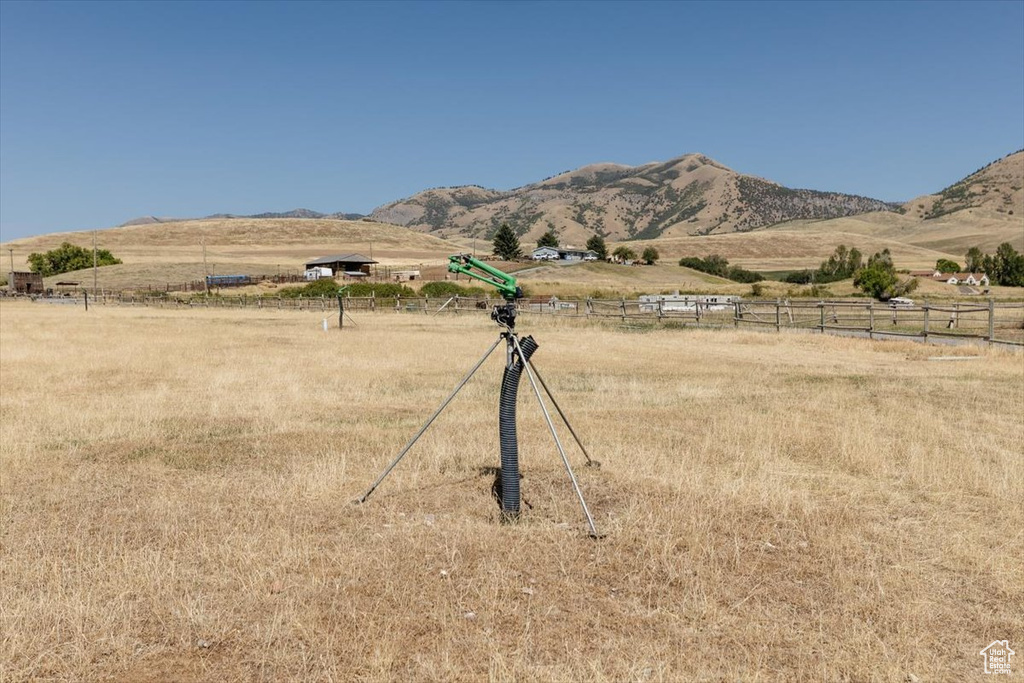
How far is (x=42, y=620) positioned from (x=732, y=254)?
201 m

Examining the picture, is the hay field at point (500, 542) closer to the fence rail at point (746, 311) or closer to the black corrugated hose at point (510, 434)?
the black corrugated hose at point (510, 434)

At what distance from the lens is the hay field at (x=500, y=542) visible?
16.1 feet

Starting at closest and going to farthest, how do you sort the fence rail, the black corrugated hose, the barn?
the black corrugated hose < the fence rail < the barn

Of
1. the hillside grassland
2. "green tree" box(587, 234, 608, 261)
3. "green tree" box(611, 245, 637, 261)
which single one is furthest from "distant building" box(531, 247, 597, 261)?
the hillside grassland

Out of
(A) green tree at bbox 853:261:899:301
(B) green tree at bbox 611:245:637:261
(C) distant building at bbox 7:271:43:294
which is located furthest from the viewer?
(B) green tree at bbox 611:245:637:261

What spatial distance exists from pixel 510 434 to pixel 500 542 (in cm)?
112

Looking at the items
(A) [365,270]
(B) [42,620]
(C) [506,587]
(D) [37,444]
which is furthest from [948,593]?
(A) [365,270]

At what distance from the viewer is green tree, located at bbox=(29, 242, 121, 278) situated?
4889 inches

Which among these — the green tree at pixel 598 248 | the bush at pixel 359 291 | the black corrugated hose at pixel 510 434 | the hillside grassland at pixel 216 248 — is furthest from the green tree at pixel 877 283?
the black corrugated hose at pixel 510 434

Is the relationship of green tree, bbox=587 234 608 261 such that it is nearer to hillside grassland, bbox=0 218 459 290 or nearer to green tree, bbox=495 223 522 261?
green tree, bbox=495 223 522 261

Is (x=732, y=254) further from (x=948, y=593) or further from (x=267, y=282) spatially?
(x=948, y=593)

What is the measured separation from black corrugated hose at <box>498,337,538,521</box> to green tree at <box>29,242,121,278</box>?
140m

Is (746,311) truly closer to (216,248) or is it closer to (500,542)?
(500,542)

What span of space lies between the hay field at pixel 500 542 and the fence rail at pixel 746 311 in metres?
21.4
